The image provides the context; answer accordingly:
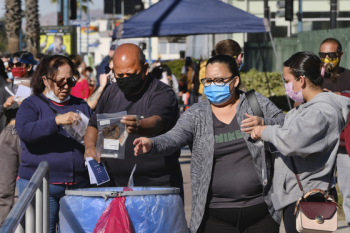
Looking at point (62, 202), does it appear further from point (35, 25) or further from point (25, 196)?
point (35, 25)

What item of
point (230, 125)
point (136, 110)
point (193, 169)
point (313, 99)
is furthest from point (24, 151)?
point (313, 99)

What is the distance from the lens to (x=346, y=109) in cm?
342

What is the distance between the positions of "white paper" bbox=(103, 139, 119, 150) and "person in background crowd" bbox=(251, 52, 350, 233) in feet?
2.82

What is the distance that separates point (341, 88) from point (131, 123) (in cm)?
307

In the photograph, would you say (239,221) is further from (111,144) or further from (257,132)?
(111,144)

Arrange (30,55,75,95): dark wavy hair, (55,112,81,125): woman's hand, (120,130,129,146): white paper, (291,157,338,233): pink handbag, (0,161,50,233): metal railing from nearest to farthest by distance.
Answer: (0,161,50,233): metal railing → (291,157,338,233): pink handbag → (120,130,129,146): white paper → (55,112,81,125): woman's hand → (30,55,75,95): dark wavy hair

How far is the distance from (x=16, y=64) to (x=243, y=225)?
3.61 m

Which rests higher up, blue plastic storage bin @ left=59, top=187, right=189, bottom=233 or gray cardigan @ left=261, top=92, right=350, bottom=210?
gray cardigan @ left=261, top=92, right=350, bottom=210

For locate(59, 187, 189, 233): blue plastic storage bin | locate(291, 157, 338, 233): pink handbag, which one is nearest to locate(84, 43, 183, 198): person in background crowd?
locate(59, 187, 189, 233): blue plastic storage bin

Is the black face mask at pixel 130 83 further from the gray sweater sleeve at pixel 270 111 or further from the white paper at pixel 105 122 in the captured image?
the gray sweater sleeve at pixel 270 111

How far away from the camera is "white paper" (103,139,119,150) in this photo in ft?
11.1

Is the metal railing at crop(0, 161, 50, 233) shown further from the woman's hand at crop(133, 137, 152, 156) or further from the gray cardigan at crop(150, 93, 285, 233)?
the gray cardigan at crop(150, 93, 285, 233)

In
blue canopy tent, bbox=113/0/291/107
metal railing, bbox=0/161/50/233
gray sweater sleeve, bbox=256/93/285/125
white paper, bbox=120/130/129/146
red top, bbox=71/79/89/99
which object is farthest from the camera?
blue canopy tent, bbox=113/0/291/107

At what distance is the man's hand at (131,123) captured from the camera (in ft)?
10.2
